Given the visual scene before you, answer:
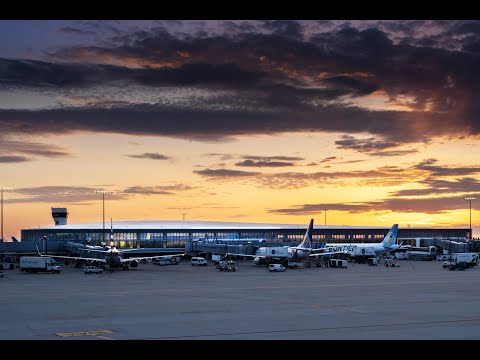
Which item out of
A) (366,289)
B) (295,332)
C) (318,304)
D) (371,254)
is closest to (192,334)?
(295,332)

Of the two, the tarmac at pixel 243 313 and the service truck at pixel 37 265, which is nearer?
the tarmac at pixel 243 313

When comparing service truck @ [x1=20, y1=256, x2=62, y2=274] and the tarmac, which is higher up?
the tarmac

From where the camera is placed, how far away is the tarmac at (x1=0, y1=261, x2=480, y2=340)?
31766mm

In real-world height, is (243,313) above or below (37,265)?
above

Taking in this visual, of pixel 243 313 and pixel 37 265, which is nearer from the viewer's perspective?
pixel 243 313

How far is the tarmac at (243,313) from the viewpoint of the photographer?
31766 millimetres

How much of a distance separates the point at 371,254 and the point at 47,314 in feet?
400

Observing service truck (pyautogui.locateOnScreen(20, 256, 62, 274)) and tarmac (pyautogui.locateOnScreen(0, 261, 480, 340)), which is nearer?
tarmac (pyautogui.locateOnScreen(0, 261, 480, 340))

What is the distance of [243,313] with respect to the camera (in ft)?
135

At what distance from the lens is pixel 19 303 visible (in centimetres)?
4953

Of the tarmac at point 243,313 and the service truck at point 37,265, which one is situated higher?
the tarmac at point 243,313
